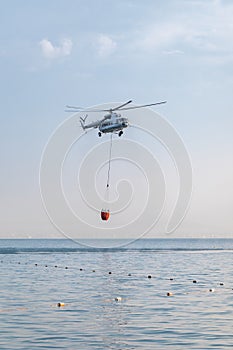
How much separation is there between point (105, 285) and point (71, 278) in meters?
10.0

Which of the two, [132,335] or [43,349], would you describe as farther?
[132,335]

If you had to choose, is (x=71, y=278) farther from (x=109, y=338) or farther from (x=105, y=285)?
(x=109, y=338)

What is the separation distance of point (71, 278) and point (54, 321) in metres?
36.3

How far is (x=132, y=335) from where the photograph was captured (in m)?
36.9

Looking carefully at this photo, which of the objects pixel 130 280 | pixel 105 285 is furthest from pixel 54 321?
pixel 130 280

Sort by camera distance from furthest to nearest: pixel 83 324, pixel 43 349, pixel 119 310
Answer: pixel 119 310 → pixel 83 324 → pixel 43 349

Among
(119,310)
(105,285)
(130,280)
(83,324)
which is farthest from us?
(130,280)


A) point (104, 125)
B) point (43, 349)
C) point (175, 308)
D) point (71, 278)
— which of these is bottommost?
point (43, 349)

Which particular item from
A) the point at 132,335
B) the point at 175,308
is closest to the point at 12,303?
the point at 175,308

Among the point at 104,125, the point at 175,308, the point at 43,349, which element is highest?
the point at 104,125

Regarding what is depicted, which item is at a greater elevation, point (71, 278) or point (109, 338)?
point (71, 278)

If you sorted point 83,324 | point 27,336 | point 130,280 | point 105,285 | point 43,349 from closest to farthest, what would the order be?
1. point 43,349
2. point 27,336
3. point 83,324
4. point 105,285
5. point 130,280

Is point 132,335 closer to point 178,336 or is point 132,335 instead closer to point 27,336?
point 178,336

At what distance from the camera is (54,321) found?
41.0 meters
